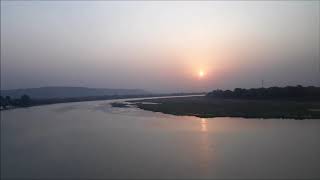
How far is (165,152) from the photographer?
19016 millimetres

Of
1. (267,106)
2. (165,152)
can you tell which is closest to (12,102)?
(267,106)

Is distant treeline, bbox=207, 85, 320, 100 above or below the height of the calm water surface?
above

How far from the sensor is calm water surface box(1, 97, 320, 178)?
48.5ft

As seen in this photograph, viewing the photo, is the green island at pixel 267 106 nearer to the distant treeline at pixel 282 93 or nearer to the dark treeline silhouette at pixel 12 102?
the distant treeline at pixel 282 93

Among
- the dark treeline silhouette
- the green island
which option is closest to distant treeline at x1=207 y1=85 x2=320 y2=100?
the green island

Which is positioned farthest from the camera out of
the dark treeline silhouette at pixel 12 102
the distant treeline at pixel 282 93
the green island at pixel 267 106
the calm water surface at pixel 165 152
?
the dark treeline silhouette at pixel 12 102

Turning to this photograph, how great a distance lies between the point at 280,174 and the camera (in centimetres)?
1434

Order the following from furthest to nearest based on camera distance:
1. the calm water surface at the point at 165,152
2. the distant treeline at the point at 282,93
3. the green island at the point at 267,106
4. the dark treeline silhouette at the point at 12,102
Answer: the dark treeline silhouette at the point at 12,102 < the distant treeline at the point at 282,93 < the green island at the point at 267,106 < the calm water surface at the point at 165,152

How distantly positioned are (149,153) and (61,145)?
529cm

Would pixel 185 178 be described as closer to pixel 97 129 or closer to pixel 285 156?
pixel 285 156

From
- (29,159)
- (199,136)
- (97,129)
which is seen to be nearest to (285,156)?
(199,136)

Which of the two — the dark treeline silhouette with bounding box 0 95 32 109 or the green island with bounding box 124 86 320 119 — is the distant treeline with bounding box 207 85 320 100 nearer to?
the green island with bounding box 124 86 320 119

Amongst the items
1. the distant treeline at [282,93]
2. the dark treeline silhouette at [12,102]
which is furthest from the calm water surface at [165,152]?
the dark treeline silhouette at [12,102]

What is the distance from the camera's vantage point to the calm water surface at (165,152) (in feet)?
48.5
